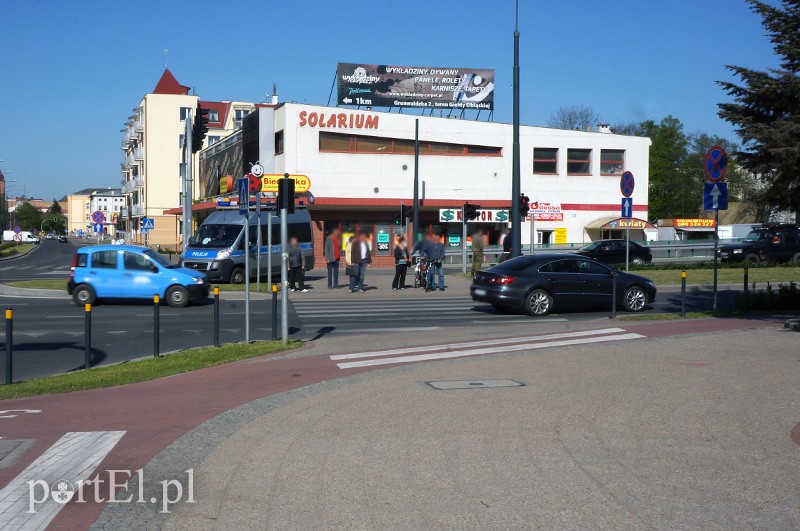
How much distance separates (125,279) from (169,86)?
7720 cm

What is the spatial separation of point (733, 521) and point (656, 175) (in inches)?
3610

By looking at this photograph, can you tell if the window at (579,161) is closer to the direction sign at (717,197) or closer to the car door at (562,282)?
the car door at (562,282)

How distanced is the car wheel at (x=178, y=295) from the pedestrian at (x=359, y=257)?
606cm

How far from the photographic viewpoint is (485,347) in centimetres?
1423

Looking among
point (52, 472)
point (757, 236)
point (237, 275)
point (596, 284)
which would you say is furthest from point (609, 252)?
point (52, 472)

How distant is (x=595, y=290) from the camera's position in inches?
819

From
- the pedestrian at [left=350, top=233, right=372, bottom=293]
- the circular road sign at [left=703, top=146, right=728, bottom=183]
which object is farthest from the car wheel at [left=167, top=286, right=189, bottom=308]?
the circular road sign at [left=703, top=146, right=728, bottom=183]

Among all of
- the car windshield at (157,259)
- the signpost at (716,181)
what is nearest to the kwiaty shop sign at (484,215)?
the car windshield at (157,259)

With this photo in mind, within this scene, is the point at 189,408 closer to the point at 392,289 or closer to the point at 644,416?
Answer: the point at 644,416

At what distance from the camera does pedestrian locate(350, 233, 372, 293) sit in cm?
2702

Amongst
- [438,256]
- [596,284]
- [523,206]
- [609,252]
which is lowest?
[596,284]

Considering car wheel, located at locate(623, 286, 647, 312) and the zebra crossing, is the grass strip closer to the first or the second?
the zebra crossing

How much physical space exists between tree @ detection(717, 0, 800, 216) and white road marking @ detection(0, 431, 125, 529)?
37.7 ft

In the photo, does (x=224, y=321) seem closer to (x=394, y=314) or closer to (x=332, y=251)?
(x=394, y=314)
